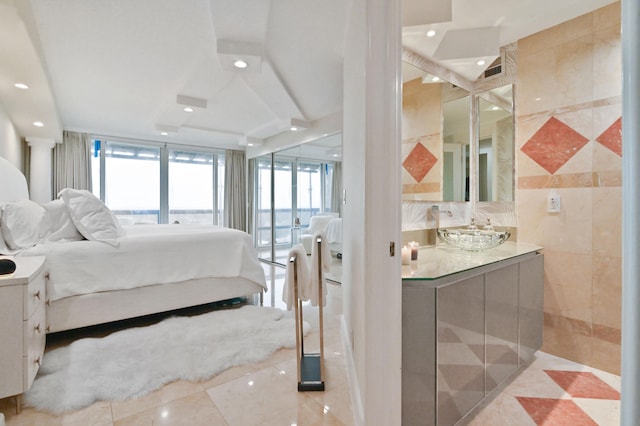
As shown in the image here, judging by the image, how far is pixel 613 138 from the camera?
79.1 inches

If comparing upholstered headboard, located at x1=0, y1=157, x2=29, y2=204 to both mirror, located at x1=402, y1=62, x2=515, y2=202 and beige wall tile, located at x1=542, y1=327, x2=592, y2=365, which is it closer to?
mirror, located at x1=402, y1=62, x2=515, y2=202

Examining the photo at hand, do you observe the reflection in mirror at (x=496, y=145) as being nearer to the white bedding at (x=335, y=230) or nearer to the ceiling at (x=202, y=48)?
the ceiling at (x=202, y=48)

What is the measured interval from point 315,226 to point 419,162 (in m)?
2.89

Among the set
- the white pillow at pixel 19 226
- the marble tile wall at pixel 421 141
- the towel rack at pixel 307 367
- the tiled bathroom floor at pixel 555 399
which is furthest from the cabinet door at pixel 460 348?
the white pillow at pixel 19 226

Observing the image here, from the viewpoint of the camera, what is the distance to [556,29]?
7.41 ft

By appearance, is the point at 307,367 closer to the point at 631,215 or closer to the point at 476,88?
the point at 631,215

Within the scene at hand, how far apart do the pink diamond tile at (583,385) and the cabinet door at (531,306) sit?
0.19 metres

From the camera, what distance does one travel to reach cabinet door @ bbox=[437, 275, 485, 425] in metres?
1.36

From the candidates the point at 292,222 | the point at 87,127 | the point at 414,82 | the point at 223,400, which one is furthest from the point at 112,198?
the point at 414,82

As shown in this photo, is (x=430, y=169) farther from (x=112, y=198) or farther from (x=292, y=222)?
(x=112, y=198)

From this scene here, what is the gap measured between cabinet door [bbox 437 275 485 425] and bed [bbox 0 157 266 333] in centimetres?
234

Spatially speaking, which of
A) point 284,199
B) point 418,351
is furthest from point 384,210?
point 284,199

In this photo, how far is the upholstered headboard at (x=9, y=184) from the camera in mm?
2627

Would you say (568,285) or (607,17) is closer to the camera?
(607,17)
